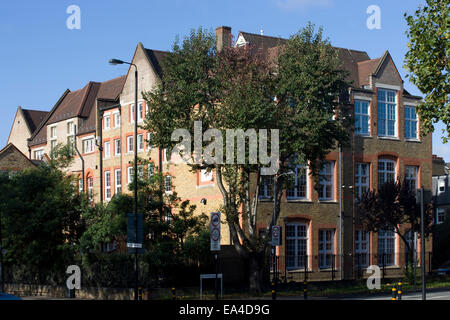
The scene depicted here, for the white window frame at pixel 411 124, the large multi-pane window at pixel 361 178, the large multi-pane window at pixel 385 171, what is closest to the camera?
the large multi-pane window at pixel 361 178

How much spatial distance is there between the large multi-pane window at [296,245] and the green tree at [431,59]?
21.8 metres

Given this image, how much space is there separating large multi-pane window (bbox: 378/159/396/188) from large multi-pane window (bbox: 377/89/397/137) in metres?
2.06

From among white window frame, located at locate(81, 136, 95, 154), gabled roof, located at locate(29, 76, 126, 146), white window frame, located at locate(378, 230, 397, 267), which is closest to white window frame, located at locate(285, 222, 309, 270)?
white window frame, located at locate(378, 230, 397, 267)

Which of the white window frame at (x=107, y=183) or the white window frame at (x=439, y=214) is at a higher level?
the white window frame at (x=107, y=183)

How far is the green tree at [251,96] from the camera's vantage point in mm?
34406

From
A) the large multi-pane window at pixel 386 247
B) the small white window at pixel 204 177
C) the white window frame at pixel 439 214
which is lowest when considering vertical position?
the large multi-pane window at pixel 386 247

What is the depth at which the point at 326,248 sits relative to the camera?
49062mm

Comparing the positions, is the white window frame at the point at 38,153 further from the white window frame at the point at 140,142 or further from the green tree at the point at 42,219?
the green tree at the point at 42,219

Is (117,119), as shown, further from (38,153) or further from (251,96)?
(251,96)

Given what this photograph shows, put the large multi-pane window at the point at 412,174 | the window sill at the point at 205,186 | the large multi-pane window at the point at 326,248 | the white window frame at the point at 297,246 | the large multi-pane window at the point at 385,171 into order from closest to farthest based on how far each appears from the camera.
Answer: the white window frame at the point at 297,246 < the window sill at the point at 205,186 < the large multi-pane window at the point at 326,248 < the large multi-pane window at the point at 385,171 < the large multi-pane window at the point at 412,174

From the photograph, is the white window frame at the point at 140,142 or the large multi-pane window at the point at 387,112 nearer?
the large multi-pane window at the point at 387,112

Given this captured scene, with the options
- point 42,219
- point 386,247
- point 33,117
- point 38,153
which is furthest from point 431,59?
point 33,117

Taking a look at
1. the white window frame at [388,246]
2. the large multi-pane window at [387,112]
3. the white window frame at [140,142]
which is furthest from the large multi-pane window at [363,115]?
the white window frame at [140,142]

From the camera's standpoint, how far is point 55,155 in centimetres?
4312
